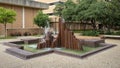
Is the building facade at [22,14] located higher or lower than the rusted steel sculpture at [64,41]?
higher

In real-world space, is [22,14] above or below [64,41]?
above

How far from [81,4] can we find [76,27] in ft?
42.8

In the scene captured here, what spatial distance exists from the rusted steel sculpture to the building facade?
36.9 feet

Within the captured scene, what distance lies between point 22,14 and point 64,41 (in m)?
13.3

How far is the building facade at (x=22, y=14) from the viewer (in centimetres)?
1847

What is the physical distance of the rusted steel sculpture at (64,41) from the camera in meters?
8.25

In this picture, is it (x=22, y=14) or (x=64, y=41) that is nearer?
(x=64, y=41)

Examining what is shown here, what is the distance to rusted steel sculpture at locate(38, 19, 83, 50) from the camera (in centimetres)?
825

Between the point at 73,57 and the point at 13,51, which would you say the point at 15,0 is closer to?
the point at 13,51

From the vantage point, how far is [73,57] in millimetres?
6711

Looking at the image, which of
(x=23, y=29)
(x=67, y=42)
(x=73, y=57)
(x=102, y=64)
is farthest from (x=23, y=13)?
(x=102, y=64)

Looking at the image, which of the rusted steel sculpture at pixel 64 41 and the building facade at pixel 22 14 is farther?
the building facade at pixel 22 14

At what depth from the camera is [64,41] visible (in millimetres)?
8992

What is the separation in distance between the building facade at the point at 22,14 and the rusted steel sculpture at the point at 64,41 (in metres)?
11.2
